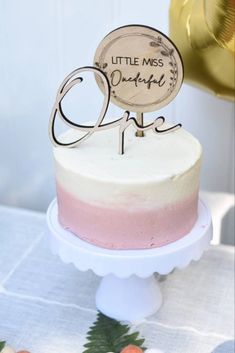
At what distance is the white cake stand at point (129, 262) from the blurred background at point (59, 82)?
0.27 m

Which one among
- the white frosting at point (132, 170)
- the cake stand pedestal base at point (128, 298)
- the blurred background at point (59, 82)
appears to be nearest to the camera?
the white frosting at point (132, 170)

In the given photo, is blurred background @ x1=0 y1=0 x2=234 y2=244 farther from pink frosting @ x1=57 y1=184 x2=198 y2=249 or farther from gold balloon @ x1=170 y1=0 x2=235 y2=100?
pink frosting @ x1=57 y1=184 x2=198 y2=249

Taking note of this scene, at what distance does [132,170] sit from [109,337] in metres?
0.23

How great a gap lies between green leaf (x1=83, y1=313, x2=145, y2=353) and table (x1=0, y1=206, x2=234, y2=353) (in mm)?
12

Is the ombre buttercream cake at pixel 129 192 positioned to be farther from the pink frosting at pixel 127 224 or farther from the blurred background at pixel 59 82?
the blurred background at pixel 59 82

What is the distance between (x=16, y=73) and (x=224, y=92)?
0.40 metres

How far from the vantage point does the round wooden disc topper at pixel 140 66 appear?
71 centimetres

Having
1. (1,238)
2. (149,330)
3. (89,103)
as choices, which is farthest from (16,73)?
(149,330)

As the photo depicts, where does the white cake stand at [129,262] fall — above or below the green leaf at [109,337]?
above

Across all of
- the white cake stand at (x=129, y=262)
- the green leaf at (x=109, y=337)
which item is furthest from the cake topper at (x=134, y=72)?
the green leaf at (x=109, y=337)

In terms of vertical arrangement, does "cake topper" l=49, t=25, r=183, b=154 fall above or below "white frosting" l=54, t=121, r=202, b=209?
above

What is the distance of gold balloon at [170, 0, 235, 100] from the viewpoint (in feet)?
2.78

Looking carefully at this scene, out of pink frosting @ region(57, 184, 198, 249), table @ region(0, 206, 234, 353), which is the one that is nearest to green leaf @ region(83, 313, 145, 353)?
table @ region(0, 206, 234, 353)

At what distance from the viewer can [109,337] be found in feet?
2.53
